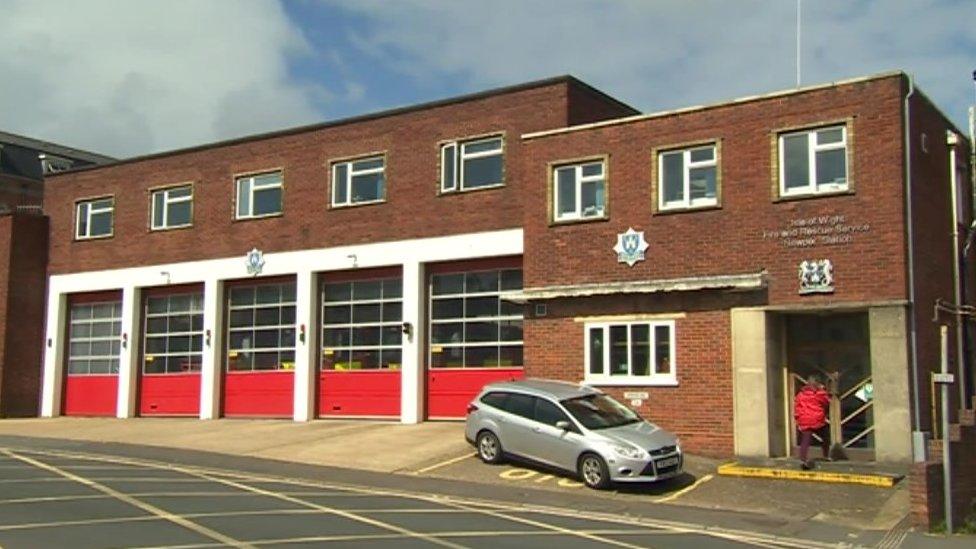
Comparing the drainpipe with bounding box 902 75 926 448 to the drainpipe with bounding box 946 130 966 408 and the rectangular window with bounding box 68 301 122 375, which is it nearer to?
the drainpipe with bounding box 946 130 966 408

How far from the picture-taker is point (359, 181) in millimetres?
26484

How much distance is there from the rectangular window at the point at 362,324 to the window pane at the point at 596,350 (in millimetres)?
6216

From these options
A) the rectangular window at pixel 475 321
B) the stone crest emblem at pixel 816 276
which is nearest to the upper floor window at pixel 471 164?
the rectangular window at pixel 475 321

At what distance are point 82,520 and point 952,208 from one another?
55.9 feet

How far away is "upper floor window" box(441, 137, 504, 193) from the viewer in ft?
79.0

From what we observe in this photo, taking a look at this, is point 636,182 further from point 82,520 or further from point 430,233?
point 82,520

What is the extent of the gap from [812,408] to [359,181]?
44.3 ft

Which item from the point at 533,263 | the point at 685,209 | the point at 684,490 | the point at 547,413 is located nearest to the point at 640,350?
the point at 685,209

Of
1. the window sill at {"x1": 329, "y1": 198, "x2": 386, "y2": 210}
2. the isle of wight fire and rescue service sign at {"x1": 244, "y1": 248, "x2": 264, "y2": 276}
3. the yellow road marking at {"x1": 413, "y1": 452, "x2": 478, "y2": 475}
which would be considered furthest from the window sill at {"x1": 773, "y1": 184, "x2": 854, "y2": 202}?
the isle of wight fire and rescue service sign at {"x1": 244, "y1": 248, "x2": 264, "y2": 276}

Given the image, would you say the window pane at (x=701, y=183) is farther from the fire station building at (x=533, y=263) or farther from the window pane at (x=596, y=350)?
the window pane at (x=596, y=350)

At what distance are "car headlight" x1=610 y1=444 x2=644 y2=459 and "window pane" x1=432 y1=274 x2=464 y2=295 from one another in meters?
9.20

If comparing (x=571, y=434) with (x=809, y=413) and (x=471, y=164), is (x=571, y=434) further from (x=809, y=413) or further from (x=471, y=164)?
(x=471, y=164)

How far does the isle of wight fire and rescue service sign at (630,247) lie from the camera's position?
806 inches

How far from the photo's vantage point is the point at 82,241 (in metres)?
32.5
